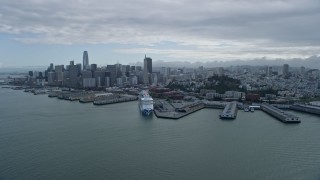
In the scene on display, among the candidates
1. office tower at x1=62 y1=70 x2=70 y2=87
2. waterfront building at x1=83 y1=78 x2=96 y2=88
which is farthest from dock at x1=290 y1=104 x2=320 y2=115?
office tower at x1=62 y1=70 x2=70 y2=87

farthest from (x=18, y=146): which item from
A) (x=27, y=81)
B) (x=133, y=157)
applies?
(x=27, y=81)

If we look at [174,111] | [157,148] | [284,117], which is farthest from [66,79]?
[157,148]

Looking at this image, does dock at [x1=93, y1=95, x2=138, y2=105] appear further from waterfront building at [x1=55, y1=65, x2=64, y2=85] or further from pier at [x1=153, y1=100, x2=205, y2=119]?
waterfront building at [x1=55, y1=65, x2=64, y2=85]

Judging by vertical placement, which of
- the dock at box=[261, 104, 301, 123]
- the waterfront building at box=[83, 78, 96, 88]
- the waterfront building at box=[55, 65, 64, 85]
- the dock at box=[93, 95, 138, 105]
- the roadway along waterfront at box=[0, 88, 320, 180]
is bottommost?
the roadway along waterfront at box=[0, 88, 320, 180]

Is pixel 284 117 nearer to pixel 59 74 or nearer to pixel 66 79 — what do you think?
pixel 66 79

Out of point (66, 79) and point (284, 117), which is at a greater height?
point (66, 79)

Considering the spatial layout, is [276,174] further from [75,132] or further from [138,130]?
[75,132]

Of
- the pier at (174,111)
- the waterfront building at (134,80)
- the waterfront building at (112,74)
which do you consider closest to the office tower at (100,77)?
the waterfront building at (112,74)

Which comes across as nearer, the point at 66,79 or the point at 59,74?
the point at 66,79
